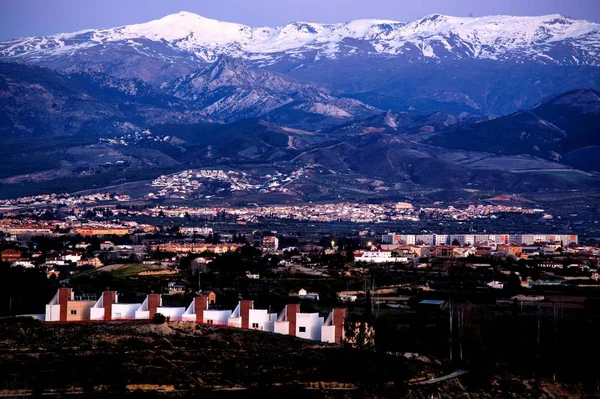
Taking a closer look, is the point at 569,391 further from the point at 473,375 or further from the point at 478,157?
the point at 478,157

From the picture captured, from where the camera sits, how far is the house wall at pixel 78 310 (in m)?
41.7

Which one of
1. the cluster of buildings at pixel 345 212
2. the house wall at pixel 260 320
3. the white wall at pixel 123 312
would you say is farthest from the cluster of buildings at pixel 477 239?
the white wall at pixel 123 312

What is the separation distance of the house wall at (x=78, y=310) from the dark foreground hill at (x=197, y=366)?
2.35 metres

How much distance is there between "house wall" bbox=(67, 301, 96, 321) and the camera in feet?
137

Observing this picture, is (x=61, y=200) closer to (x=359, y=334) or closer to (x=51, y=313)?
(x=51, y=313)

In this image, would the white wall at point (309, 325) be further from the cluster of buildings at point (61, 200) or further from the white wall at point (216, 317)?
the cluster of buildings at point (61, 200)

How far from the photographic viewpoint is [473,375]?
37781 millimetres

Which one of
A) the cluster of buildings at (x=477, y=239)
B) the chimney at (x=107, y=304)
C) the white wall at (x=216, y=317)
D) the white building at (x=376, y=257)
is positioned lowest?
the white wall at (x=216, y=317)

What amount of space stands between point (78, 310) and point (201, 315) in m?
3.45

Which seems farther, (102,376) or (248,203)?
(248,203)

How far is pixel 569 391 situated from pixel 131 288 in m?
21.8

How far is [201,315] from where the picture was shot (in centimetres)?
4172

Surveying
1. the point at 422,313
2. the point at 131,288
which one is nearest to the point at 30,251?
the point at 131,288

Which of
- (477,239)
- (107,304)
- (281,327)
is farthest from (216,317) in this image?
(477,239)
